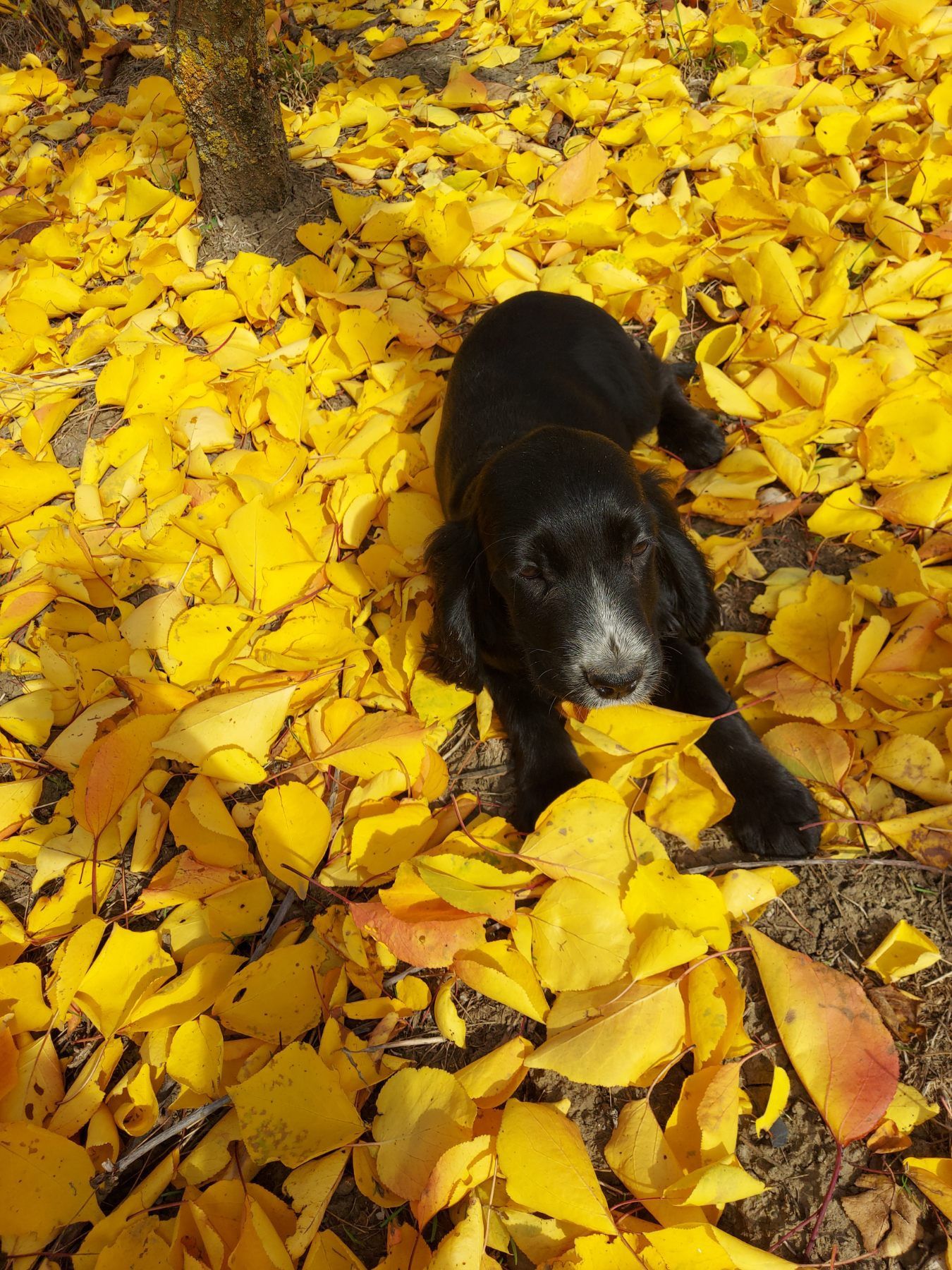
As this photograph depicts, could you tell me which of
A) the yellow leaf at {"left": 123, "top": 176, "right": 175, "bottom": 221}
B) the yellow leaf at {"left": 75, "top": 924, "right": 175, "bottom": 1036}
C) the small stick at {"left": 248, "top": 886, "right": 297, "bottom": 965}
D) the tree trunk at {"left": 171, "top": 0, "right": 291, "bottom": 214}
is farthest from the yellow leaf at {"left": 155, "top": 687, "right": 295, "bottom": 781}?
the yellow leaf at {"left": 123, "top": 176, "right": 175, "bottom": 221}

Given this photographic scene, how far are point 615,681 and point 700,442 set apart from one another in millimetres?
1717

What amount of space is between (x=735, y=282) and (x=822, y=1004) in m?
2.92

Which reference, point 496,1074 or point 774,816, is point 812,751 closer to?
point 774,816

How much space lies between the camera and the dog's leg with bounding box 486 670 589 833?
246 cm

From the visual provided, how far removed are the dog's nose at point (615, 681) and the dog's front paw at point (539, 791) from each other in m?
0.36

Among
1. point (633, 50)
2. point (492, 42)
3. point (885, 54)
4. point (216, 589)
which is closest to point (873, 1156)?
point (216, 589)

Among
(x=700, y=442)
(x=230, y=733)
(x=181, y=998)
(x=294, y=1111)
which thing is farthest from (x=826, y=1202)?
(x=700, y=442)

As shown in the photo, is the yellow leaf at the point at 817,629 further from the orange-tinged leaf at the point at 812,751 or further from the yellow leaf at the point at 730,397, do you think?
the yellow leaf at the point at 730,397

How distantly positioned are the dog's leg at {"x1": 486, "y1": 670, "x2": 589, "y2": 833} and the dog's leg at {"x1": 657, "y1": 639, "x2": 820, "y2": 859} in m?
0.38

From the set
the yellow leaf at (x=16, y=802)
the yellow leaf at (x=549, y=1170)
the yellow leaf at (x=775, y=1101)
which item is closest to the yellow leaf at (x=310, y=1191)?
the yellow leaf at (x=549, y=1170)

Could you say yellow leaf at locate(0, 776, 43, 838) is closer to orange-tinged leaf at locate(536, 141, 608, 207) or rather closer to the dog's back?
the dog's back

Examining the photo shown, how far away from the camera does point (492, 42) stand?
16.8ft

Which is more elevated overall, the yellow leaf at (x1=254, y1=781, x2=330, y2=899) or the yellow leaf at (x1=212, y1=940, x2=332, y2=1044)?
the yellow leaf at (x1=254, y1=781, x2=330, y2=899)

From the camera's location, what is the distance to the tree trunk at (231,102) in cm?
359
